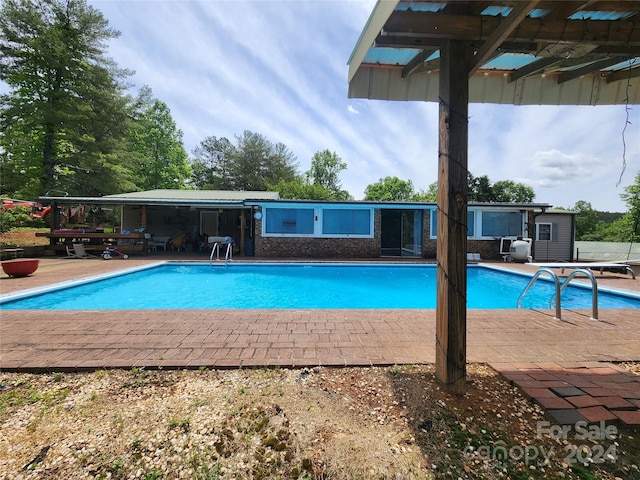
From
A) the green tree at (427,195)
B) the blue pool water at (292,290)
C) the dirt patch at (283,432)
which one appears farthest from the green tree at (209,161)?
the dirt patch at (283,432)

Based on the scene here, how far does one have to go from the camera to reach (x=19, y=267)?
7527mm

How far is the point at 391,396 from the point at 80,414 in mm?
2110

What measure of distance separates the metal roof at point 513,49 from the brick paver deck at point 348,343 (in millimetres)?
2504

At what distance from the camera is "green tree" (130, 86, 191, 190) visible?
89.6 ft

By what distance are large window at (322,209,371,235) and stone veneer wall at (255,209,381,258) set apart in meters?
0.31

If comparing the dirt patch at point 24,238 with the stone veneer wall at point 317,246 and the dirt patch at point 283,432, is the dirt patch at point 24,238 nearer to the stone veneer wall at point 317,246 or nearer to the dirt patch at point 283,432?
the stone veneer wall at point 317,246

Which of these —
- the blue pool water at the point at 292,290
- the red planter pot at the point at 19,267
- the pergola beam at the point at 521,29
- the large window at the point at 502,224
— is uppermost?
the pergola beam at the point at 521,29

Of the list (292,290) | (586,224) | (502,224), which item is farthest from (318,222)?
(586,224)

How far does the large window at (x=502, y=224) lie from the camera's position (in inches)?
532

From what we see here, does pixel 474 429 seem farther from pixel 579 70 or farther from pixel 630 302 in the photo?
pixel 630 302

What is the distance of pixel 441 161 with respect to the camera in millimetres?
2156

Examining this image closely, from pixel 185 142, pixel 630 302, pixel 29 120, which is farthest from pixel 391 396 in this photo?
pixel 185 142

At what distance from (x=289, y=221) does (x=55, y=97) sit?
1581 cm

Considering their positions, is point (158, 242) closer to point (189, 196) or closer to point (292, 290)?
point (189, 196)
